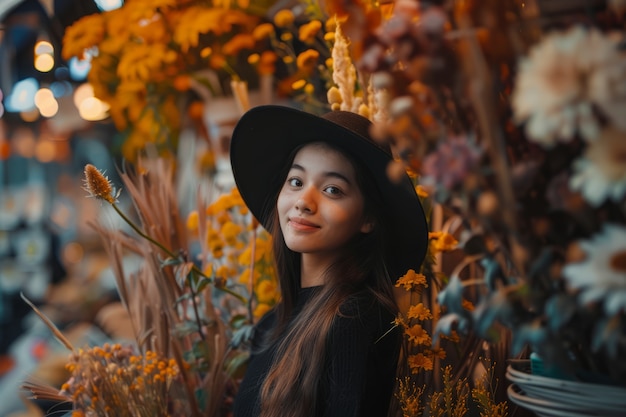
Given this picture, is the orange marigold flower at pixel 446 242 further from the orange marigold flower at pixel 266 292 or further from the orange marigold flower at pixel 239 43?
the orange marigold flower at pixel 239 43

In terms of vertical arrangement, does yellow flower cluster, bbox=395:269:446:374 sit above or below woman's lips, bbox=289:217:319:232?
below

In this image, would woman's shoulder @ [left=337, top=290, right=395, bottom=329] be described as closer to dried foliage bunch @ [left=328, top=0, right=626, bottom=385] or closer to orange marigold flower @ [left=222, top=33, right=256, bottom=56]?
dried foliage bunch @ [left=328, top=0, right=626, bottom=385]

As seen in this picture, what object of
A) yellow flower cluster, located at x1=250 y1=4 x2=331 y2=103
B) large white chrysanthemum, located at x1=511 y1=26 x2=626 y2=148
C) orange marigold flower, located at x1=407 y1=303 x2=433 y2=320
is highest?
yellow flower cluster, located at x1=250 y1=4 x2=331 y2=103

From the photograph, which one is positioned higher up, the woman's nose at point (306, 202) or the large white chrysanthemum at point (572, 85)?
the large white chrysanthemum at point (572, 85)

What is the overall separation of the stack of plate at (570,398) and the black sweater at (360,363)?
1.24 feet

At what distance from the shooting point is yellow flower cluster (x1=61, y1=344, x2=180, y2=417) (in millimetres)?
1405

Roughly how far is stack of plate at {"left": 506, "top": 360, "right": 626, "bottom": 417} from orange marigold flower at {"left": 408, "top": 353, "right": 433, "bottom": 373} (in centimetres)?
43

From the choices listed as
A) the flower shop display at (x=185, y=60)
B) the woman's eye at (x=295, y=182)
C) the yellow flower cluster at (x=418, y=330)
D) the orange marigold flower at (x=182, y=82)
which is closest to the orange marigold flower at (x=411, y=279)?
the yellow flower cluster at (x=418, y=330)

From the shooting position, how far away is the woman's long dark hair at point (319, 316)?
3.97 ft

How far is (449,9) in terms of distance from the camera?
73 cm

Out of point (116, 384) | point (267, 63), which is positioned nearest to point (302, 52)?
point (267, 63)

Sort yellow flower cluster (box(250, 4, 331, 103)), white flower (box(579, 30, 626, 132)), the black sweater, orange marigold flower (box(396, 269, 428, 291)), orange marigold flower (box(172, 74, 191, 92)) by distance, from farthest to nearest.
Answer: orange marigold flower (box(172, 74, 191, 92)), yellow flower cluster (box(250, 4, 331, 103)), orange marigold flower (box(396, 269, 428, 291)), the black sweater, white flower (box(579, 30, 626, 132))

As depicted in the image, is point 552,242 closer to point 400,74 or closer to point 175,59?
point 400,74

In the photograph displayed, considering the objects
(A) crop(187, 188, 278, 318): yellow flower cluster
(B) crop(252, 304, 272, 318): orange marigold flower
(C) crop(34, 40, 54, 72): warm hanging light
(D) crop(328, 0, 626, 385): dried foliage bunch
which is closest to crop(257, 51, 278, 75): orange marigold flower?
(A) crop(187, 188, 278, 318): yellow flower cluster
